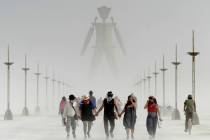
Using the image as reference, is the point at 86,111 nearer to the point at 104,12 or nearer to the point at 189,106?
the point at 189,106

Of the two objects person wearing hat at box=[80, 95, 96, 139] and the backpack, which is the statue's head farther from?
person wearing hat at box=[80, 95, 96, 139]

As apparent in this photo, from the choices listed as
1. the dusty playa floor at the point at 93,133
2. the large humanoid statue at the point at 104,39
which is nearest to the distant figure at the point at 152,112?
the dusty playa floor at the point at 93,133

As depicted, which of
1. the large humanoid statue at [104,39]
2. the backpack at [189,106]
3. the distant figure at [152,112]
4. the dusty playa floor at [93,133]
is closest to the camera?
the distant figure at [152,112]

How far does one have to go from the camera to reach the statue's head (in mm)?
194000

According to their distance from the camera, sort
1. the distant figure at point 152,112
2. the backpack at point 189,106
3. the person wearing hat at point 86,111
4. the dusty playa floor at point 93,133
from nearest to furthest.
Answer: the person wearing hat at point 86,111
the distant figure at point 152,112
the dusty playa floor at point 93,133
the backpack at point 189,106

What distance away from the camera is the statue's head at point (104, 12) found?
194m

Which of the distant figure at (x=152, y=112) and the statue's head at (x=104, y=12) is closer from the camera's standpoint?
the distant figure at (x=152, y=112)

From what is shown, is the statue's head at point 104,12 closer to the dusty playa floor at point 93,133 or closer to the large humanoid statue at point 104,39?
the large humanoid statue at point 104,39

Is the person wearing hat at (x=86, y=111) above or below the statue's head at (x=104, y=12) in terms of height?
below

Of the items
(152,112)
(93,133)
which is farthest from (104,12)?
(152,112)

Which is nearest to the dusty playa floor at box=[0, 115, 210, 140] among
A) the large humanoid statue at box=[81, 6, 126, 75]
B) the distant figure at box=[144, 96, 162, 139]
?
the distant figure at box=[144, 96, 162, 139]

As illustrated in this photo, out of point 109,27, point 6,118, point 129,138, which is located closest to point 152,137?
point 129,138

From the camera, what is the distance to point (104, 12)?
195 meters

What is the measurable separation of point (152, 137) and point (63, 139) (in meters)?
4.04
